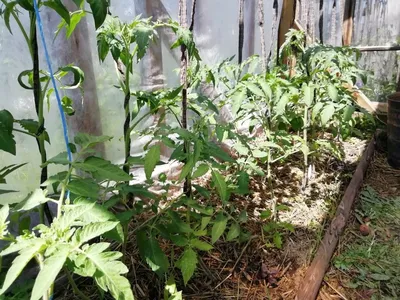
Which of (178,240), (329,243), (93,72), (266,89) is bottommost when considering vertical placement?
(329,243)

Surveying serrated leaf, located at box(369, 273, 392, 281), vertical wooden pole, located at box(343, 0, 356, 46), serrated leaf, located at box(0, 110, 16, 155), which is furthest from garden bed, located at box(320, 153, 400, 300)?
vertical wooden pole, located at box(343, 0, 356, 46)

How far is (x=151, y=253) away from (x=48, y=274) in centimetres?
45

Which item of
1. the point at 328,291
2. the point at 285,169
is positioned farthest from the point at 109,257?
the point at 285,169

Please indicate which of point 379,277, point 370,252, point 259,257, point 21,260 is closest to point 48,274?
point 21,260

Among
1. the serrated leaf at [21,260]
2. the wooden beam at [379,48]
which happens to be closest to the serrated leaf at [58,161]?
the serrated leaf at [21,260]

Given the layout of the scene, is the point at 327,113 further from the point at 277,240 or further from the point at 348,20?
the point at 348,20

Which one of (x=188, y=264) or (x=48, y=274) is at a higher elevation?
(x=48, y=274)

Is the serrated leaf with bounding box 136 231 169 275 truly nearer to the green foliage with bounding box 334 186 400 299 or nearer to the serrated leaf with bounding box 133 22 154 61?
the serrated leaf with bounding box 133 22 154 61

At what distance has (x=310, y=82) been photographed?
1.60m

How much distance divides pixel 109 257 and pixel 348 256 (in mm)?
1303

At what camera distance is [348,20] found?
3.21 meters

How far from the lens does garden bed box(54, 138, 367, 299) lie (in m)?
1.20

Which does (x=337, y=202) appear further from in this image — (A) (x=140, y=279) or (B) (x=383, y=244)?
(A) (x=140, y=279)

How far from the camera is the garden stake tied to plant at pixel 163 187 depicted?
658 millimetres
